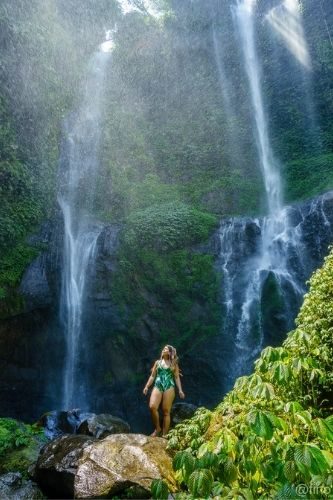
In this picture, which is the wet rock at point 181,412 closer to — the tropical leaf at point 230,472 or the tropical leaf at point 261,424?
the tropical leaf at point 230,472

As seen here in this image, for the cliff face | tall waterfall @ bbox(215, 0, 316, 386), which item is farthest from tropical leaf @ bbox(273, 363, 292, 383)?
the cliff face

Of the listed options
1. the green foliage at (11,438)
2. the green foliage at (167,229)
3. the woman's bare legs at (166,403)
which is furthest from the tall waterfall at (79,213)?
the woman's bare legs at (166,403)

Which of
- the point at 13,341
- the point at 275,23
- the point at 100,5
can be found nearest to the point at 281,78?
the point at 275,23

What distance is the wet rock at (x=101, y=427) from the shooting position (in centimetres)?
694

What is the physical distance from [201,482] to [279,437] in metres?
0.65

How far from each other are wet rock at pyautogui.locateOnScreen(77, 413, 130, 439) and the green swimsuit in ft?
6.00

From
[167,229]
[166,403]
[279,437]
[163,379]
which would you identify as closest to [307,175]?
[167,229]

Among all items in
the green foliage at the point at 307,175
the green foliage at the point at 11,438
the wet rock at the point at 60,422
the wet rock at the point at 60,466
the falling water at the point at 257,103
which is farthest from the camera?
the falling water at the point at 257,103

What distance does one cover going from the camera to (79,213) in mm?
17094

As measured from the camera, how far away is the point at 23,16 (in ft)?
54.7

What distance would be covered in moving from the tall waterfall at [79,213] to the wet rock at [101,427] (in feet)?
19.9

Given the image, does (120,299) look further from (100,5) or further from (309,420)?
(100,5)

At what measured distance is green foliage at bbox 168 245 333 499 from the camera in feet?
6.87

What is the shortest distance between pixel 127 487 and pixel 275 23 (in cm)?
2626
